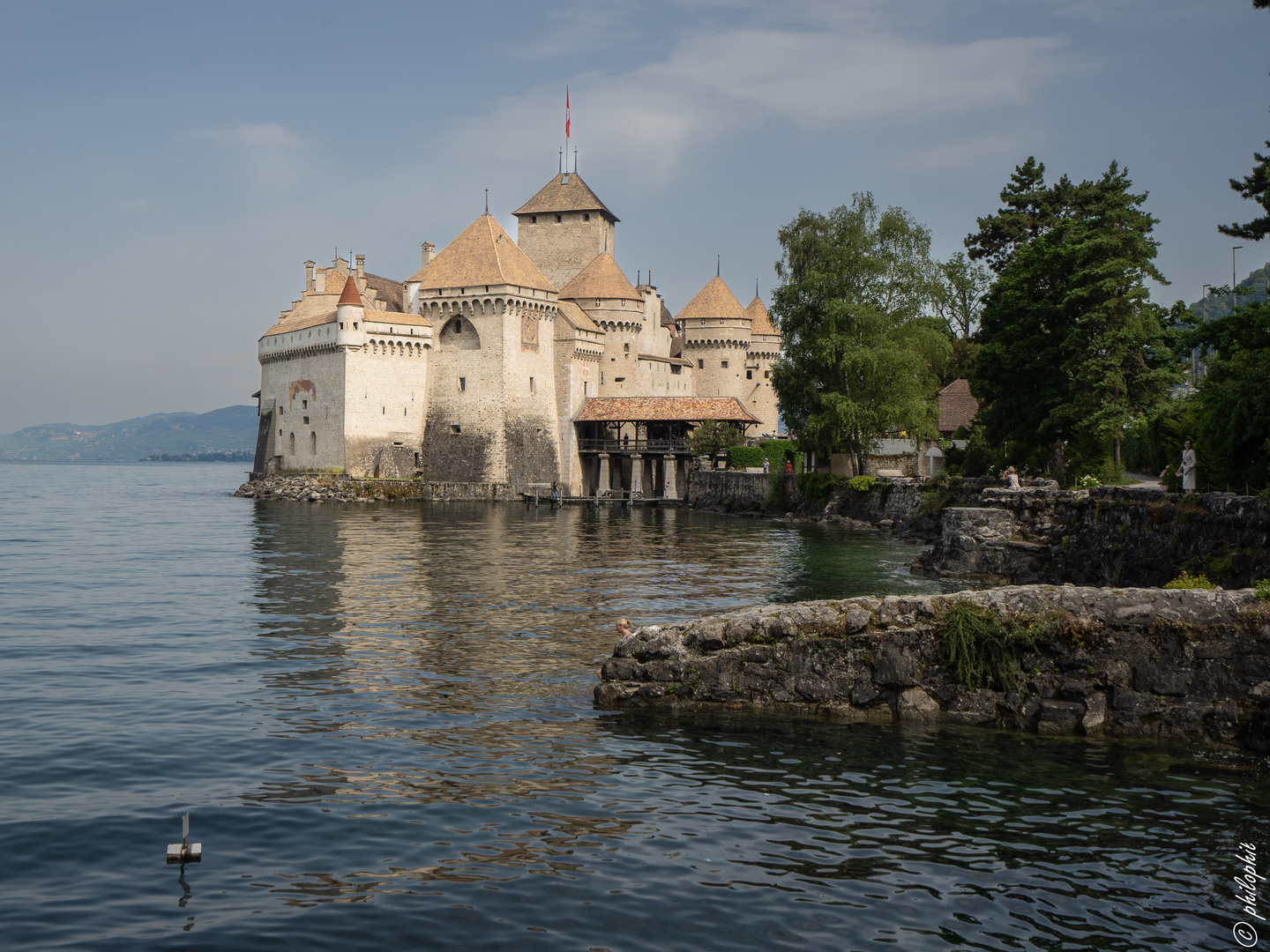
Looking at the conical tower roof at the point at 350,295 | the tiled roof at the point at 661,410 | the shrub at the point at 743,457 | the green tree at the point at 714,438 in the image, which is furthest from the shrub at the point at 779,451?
the conical tower roof at the point at 350,295

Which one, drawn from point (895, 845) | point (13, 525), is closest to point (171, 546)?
point (13, 525)

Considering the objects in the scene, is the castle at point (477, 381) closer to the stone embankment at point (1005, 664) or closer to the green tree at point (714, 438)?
the green tree at point (714, 438)

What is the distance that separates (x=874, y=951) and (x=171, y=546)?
33.1 metres

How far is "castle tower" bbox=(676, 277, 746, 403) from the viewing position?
77.9 meters

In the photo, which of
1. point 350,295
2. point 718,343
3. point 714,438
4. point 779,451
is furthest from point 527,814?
point 718,343

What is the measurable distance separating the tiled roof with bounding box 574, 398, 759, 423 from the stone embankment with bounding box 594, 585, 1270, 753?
52.4m

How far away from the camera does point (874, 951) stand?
656 cm

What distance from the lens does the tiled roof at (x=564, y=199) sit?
75.8 meters

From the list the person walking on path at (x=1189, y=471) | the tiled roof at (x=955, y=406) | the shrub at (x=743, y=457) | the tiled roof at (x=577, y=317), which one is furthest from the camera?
the tiled roof at (x=577, y=317)

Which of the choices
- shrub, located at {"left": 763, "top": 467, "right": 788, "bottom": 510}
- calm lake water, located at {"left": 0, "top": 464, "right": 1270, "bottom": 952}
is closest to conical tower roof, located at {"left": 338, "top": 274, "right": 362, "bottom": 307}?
shrub, located at {"left": 763, "top": 467, "right": 788, "bottom": 510}

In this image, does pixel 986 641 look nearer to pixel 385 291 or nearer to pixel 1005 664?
pixel 1005 664

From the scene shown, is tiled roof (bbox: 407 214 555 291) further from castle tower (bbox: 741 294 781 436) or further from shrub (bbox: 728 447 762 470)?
castle tower (bbox: 741 294 781 436)

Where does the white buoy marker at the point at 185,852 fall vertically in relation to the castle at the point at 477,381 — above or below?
below

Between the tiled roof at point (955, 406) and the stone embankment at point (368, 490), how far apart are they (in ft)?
88.9
